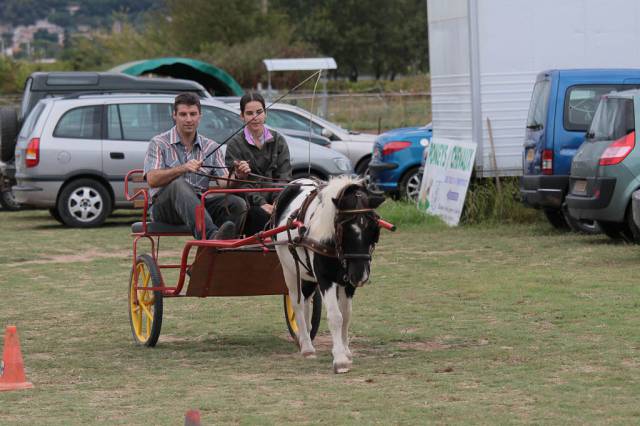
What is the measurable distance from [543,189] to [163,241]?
209 inches

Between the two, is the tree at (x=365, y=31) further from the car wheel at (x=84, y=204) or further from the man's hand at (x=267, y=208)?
the man's hand at (x=267, y=208)

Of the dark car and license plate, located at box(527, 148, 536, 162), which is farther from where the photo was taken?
license plate, located at box(527, 148, 536, 162)

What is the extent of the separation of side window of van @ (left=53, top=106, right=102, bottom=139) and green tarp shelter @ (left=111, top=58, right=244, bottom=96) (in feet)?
41.6

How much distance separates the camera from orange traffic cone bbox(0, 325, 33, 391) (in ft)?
26.1

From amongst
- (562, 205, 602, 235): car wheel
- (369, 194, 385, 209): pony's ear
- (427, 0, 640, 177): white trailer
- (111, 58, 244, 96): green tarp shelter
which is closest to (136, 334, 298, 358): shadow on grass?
(369, 194, 385, 209): pony's ear

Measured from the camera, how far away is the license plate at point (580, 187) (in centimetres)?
1483

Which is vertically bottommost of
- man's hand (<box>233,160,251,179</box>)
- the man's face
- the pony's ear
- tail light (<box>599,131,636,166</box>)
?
tail light (<box>599,131,636,166</box>)

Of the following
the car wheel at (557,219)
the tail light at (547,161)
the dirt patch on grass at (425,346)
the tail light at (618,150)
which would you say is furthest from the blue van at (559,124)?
the dirt patch on grass at (425,346)

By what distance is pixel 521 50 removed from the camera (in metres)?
18.2

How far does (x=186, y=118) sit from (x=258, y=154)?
2.04 ft

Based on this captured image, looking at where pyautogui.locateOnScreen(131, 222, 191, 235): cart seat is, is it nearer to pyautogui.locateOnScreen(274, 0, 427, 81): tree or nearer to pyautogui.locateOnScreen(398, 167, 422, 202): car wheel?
pyautogui.locateOnScreen(398, 167, 422, 202): car wheel

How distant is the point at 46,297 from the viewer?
12.6 meters

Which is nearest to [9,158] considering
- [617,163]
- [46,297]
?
[46,297]

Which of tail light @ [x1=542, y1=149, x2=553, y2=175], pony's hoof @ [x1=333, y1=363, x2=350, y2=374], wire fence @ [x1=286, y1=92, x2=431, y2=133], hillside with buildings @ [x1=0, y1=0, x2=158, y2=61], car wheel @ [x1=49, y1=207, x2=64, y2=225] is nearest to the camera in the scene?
pony's hoof @ [x1=333, y1=363, x2=350, y2=374]
